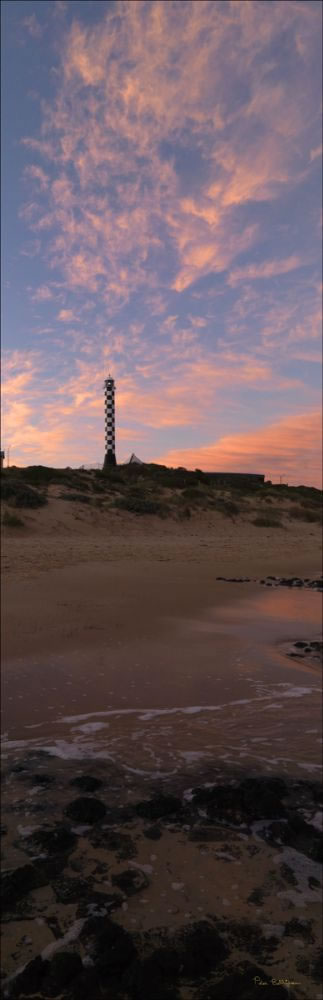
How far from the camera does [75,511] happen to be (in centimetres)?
2477

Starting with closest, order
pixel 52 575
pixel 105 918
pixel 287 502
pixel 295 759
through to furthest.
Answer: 1. pixel 105 918
2. pixel 295 759
3. pixel 52 575
4. pixel 287 502

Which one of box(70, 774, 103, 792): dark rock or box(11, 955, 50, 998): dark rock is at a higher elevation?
box(70, 774, 103, 792): dark rock

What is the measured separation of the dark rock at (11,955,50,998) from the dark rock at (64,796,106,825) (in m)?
1.12

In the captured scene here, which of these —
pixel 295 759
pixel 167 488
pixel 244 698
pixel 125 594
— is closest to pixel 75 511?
pixel 167 488

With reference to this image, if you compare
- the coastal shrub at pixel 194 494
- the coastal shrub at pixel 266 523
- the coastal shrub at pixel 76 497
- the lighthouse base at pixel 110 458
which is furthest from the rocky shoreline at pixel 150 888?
the lighthouse base at pixel 110 458

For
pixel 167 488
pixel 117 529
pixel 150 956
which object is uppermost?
pixel 167 488

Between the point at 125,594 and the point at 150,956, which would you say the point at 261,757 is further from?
the point at 125,594

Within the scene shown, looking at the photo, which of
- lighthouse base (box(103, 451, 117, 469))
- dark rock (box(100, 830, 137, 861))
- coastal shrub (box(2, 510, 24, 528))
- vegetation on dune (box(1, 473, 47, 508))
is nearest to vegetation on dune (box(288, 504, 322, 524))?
vegetation on dune (box(1, 473, 47, 508))

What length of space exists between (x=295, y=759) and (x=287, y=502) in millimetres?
32527

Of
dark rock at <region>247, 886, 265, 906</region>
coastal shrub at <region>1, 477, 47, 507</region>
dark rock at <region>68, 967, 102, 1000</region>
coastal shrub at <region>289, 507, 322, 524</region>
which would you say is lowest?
dark rock at <region>68, 967, 102, 1000</region>

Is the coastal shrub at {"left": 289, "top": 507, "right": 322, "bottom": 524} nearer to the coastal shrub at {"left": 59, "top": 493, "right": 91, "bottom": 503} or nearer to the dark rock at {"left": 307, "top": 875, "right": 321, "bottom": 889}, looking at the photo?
the coastal shrub at {"left": 59, "top": 493, "right": 91, "bottom": 503}

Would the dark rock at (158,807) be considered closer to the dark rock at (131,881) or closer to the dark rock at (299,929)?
the dark rock at (131,881)

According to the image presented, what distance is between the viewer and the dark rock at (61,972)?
2.43 metres

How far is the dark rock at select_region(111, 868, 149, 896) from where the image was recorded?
3035mm
